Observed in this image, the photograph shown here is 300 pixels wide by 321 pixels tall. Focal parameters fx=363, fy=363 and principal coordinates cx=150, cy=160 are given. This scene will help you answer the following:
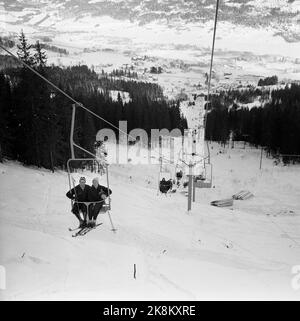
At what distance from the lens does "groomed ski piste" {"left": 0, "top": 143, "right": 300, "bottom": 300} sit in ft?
24.8

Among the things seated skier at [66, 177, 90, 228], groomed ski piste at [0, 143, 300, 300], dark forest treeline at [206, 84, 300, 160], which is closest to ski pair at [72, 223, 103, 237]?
groomed ski piste at [0, 143, 300, 300]

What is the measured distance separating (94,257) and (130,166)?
38912mm

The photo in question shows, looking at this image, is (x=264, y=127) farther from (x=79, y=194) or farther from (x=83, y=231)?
(x=79, y=194)

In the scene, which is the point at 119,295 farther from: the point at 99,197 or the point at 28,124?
the point at 28,124

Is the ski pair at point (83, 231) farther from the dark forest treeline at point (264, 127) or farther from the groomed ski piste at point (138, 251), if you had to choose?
the dark forest treeline at point (264, 127)

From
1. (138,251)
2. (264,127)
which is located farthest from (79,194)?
(264,127)

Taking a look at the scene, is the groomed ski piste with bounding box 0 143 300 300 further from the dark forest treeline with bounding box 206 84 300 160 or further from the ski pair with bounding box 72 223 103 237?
the dark forest treeline with bounding box 206 84 300 160

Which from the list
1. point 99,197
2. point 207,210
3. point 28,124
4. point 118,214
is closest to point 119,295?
point 99,197

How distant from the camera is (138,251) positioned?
1029 centimetres

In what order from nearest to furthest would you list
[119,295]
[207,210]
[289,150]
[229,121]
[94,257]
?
1. [119,295]
2. [94,257]
3. [207,210]
4. [289,150]
5. [229,121]

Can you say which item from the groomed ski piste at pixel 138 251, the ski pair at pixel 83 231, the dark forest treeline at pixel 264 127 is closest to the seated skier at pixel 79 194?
the ski pair at pixel 83 231

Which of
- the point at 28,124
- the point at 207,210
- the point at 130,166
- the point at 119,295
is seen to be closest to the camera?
the point at 119,295
